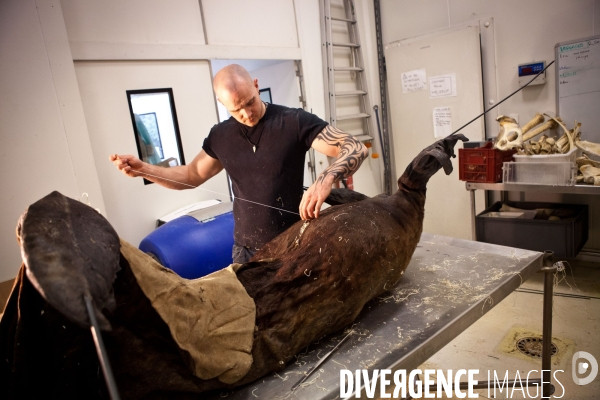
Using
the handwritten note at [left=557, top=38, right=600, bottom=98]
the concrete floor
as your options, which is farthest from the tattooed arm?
the handwritten note at [left=557, top=38, right=600, bottom=98]

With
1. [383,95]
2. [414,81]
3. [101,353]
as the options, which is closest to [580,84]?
[414,81]

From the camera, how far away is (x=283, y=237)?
1674mm

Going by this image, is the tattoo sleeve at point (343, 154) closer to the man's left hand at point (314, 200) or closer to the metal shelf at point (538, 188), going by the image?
the man's left hand at point (314, 200)

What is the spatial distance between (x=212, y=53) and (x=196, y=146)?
74cm

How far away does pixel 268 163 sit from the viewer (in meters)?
1.88

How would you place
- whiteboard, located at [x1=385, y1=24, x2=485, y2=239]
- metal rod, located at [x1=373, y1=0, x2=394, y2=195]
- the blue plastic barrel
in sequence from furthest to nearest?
metal rod, located at [x1=373, y1=0, x2=394, y2=195] → whiteboard, located at [x1=385, y1=24, x2=485, y2=239] → the blue plastic barrel

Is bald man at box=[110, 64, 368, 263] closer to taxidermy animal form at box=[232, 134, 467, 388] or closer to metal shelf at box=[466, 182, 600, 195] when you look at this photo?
taxidermy animal form at box=[232, 134, 467, 388]

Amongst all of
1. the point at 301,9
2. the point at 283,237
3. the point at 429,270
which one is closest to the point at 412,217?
the point at 429,270

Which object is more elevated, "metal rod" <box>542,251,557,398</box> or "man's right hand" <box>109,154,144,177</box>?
"man's right hand" <box>109,154,144,177</box>

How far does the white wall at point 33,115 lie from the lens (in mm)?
2361

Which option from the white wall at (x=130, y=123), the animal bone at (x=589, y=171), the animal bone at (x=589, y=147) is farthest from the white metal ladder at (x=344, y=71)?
the animal bone at (x=589, y=171)

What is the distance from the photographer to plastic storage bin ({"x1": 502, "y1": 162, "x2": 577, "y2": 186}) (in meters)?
2.88

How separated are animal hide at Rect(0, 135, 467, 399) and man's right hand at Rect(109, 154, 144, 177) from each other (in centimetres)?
70

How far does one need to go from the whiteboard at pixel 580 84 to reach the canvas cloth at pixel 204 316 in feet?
10.8
